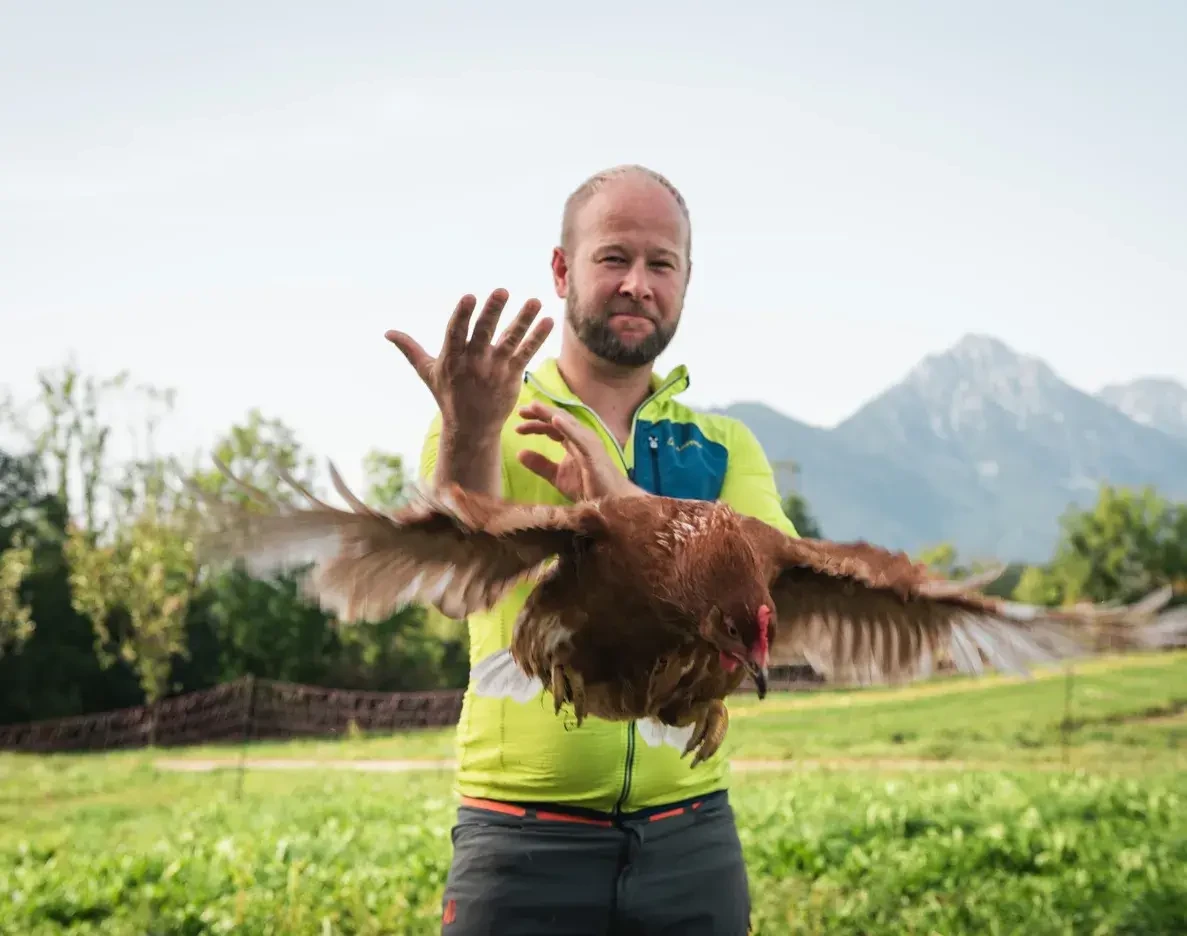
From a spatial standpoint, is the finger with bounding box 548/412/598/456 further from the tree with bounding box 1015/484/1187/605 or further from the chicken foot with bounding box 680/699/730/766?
the tree with bounding box 1015/484/1187/605

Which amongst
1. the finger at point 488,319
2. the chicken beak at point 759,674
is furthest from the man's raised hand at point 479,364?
the chicken beak at point 759,674

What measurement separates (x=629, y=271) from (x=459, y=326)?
59 centimetres

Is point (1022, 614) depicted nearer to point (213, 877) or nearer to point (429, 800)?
point (213, 877)

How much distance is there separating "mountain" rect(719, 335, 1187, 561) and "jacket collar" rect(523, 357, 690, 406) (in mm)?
110896

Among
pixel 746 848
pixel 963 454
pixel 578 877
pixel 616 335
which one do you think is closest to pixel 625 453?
pixel 616 335

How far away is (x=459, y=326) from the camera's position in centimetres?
158

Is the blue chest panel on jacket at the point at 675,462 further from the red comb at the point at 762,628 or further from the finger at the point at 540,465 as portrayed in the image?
the red comb at the point at 762,628

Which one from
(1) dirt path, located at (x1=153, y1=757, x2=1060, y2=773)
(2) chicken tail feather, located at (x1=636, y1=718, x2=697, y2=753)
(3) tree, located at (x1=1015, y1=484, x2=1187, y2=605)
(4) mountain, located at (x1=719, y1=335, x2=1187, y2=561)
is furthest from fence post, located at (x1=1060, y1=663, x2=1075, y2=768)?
(4) mountain, located at (x1=719, y1=335, x2=1187, y2=561)

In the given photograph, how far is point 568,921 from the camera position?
2051mm

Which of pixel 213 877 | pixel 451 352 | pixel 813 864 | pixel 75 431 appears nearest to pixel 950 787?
pixel 813 864

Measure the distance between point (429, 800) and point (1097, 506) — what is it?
1917 centimetres

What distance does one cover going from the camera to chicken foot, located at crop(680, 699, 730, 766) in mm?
1748

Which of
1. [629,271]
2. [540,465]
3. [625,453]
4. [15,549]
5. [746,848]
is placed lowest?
[746,848]

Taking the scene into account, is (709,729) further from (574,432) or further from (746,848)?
(746,848)
